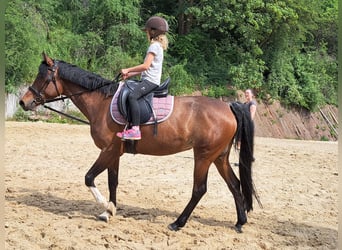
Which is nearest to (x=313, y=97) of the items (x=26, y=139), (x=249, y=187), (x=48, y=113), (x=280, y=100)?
(x=280, y=100)

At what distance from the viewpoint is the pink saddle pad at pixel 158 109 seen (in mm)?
5262

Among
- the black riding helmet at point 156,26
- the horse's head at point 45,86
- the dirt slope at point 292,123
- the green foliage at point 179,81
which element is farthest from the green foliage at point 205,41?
the black riding helmet at point 156,26

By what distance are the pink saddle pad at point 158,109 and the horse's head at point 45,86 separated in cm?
83

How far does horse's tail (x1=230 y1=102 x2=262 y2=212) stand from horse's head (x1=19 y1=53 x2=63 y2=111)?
2308 mm

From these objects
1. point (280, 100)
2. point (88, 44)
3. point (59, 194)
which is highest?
point (88, 44)

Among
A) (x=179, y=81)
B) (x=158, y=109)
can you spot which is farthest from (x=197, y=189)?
(x=179, y=81)

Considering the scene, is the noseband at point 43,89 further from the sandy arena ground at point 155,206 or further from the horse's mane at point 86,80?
the sandy arena ground at point 155,206

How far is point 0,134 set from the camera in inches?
58.9

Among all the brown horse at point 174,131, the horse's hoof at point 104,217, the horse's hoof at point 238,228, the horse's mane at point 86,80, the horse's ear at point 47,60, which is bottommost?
the horse's hoof at point 104,217

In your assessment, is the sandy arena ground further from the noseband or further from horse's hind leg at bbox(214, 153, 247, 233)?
the noseband

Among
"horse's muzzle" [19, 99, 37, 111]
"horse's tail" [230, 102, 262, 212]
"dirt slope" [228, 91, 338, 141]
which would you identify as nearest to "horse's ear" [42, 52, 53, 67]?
"horse's muzzle" [19, 99, 37, 111]

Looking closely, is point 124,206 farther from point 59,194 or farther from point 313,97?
point 313,97

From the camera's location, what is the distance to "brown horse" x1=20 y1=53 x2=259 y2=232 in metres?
5.28

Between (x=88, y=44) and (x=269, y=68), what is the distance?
36.8 ft
